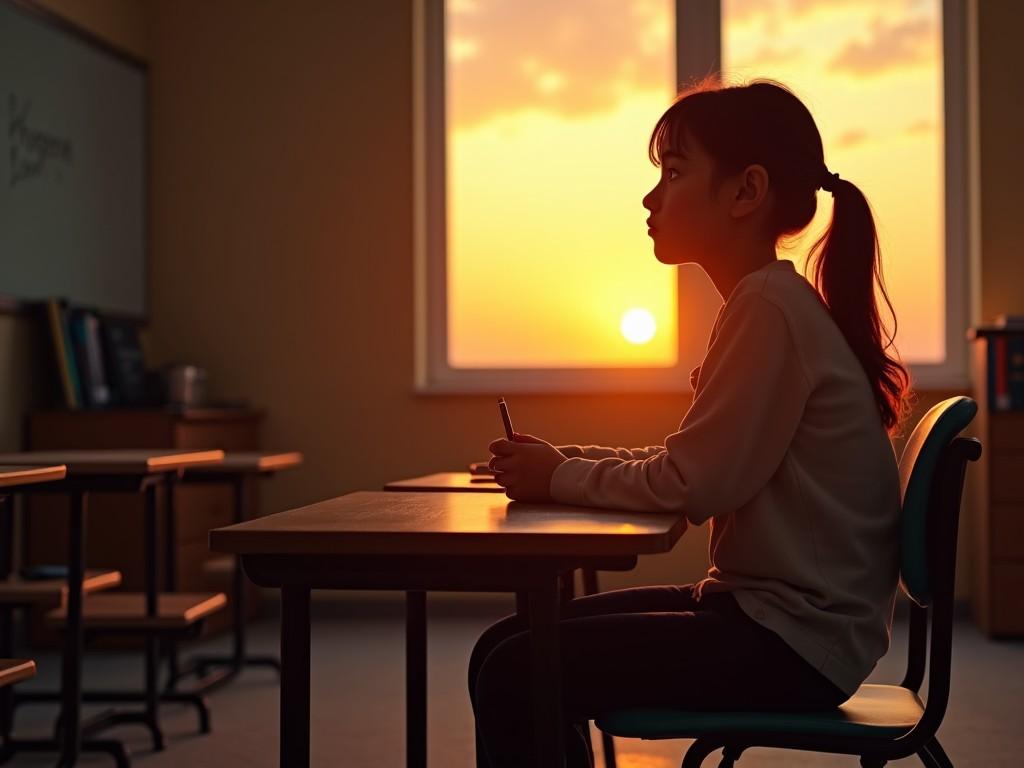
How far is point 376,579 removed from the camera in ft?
4.42

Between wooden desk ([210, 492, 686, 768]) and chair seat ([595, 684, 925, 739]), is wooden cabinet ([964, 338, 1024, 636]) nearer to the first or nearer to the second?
chair seat ([595, 684, 925, 739])

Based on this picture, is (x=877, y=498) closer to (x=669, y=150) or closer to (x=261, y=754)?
(x=669, y=150)

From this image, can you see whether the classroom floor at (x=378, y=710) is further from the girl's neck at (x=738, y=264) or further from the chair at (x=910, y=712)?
the girl's neck at (x=738, y=264)

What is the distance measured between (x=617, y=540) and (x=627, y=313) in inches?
162

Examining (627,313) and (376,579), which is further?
(627,313)

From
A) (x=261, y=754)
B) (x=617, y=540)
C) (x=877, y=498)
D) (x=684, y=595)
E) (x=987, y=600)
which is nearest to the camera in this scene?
(x=617, y=540)

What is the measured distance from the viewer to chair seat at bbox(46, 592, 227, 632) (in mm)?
3230

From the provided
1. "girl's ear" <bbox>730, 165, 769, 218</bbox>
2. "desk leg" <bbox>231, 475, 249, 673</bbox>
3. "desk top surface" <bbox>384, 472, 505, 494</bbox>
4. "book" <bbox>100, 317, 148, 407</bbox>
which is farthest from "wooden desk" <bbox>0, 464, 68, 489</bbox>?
"book" <bbox>100, 317, 148, 407</bbox>

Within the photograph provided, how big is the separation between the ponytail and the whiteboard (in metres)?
3.44

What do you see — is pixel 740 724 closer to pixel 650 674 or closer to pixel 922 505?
pixel 650 674

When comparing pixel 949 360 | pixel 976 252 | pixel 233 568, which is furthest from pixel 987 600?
pixel 233 568

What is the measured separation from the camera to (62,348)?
455 centimetres

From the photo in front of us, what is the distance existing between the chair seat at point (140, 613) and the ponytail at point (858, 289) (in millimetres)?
2096

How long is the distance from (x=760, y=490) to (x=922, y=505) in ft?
0.65
